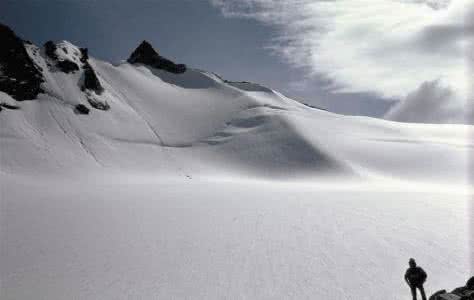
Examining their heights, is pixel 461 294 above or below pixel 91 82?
below

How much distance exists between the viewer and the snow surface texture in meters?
12.2

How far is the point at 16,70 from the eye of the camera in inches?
2205

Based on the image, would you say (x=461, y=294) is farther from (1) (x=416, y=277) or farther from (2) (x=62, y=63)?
(2) (x=62, y=63)

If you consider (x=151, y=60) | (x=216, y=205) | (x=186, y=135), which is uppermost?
(x=151, y=60)

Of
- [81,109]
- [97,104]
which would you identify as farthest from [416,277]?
[97,104]

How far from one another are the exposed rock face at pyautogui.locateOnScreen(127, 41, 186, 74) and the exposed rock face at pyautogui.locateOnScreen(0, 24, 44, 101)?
4318 cm

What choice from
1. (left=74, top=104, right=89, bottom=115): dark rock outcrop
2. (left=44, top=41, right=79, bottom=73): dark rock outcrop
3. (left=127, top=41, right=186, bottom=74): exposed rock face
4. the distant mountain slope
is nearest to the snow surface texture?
the distant mountain slope

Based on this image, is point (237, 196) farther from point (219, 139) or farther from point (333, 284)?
point (219, 139)

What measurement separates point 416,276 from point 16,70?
6280 cm

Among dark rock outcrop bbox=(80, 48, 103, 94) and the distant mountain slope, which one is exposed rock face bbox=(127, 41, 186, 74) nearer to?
the distant mountain slope

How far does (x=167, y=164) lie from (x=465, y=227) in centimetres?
3584

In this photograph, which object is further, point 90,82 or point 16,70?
point 90,82

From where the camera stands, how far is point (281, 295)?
1104 centimetres

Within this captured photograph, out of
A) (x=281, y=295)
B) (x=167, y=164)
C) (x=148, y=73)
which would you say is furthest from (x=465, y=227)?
(x=148, y=73)
